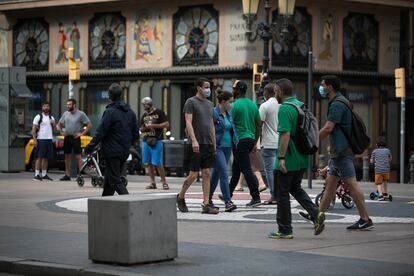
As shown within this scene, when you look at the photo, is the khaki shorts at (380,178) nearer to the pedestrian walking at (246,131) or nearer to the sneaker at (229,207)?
the pedestrian walking at (246,131)

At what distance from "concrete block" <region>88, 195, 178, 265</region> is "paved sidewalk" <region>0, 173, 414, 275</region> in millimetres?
115

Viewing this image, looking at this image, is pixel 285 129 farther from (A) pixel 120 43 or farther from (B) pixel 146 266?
(A) pixel 120 43

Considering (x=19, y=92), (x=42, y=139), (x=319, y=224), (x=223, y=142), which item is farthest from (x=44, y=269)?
(x=19, y=92)

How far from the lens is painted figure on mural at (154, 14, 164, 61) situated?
122ft

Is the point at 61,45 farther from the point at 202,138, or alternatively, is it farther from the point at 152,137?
the point at 202,138

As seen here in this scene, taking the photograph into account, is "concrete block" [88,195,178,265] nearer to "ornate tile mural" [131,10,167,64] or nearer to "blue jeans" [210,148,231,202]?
"blue jeans" [210,148,231,202]

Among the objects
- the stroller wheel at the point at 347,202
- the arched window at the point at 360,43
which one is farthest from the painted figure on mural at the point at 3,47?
the stroller wheel at the point at 347,202

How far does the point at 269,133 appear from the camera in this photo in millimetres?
16875

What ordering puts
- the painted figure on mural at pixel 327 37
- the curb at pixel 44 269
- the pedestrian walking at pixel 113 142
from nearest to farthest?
the curb at pixel 44 269 → the pedestrian walking at pixel 113 142 → the painted figure on mural at pixel 327 37

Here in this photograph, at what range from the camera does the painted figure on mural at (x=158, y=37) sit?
122 ft

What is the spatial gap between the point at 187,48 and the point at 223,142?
20.2m

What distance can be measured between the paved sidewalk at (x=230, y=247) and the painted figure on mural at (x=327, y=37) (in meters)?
20.4

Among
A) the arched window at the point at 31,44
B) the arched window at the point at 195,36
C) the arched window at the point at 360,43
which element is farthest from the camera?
the arched window at the point at 31,44

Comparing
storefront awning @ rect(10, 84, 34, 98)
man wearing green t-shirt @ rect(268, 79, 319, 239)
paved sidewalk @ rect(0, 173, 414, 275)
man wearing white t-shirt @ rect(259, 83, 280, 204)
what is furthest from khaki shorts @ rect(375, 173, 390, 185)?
storefront awning @ rect(10, 84, 34, 98)
